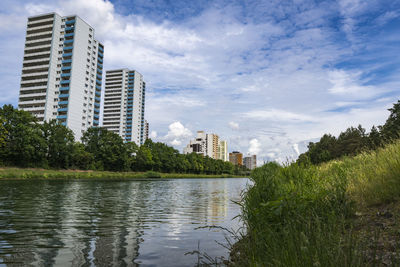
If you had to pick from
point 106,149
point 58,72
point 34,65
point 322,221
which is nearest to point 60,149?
point 106,149

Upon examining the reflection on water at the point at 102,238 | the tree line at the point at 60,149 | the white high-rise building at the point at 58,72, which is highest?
the white high-rise building at the point at 58,72

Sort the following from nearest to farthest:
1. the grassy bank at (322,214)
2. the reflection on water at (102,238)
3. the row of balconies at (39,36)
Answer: the grassy bank at (322,214) → the reflection on water at (102,238) → the row of balconies at (39,36)

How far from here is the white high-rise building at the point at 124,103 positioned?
169 meters

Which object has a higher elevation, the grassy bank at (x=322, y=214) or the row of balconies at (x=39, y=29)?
the row of balconies at (x=39, y=29)

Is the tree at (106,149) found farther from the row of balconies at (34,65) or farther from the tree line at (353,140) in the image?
the tree line at (353,140)

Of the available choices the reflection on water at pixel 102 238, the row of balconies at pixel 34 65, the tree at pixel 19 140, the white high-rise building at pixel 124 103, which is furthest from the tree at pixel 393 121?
the white high-rise building at pixel 124 103

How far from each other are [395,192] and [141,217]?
36.2 ft

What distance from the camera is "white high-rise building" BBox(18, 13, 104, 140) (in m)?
109

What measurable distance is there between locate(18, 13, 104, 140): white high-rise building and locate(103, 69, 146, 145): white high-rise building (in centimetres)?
4749

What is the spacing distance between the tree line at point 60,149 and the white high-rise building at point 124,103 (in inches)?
2210

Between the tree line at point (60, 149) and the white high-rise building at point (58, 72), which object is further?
the white high-rise building at point (58, 72)

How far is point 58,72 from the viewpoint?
113438 millimetres

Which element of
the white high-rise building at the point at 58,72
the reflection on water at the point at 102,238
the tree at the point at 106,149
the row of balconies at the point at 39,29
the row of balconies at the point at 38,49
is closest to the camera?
the reflection on water at the point at 102,238

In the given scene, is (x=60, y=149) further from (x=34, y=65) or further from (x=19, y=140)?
(x=34, y=65)
